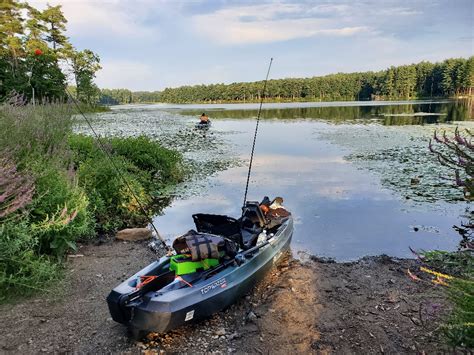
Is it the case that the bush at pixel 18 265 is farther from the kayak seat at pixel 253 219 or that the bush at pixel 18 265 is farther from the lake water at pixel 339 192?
the lake water at pixel 339 192

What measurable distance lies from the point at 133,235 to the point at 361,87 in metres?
131

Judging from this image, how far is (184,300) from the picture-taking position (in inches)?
172

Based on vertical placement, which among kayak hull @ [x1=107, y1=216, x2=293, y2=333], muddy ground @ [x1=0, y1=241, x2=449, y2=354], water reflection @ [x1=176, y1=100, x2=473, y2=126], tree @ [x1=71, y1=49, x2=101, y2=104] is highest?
tree @ [x1=71, y1=49, x2=101, y2=104]

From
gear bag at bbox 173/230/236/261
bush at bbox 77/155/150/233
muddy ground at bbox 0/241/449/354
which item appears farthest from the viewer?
bush at bbox 77/155/150/233

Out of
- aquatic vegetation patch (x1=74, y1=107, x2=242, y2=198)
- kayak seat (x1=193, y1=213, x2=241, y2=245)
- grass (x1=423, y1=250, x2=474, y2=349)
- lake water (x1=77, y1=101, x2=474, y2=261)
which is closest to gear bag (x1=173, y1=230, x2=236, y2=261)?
kayak seat (x1=193, y1=213, x2=241, y2=245)

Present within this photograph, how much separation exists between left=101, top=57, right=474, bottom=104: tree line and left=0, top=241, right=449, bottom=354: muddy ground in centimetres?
9947

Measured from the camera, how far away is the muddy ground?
4.41 metres

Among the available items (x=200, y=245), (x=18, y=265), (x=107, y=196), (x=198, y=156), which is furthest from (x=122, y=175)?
(x=198, y=156)

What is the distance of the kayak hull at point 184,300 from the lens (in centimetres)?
417

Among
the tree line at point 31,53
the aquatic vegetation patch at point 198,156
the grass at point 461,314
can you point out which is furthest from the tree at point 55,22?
the grass at point 461,314

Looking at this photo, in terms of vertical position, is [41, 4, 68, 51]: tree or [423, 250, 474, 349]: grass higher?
[41, 4, 68, 51]: tree

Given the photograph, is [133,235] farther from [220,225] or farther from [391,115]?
[391,115]

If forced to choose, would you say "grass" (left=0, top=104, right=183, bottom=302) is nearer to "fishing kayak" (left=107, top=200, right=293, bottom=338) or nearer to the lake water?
the lake water

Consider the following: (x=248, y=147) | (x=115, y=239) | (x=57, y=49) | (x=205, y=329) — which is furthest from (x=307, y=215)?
(x=57, y=49)
